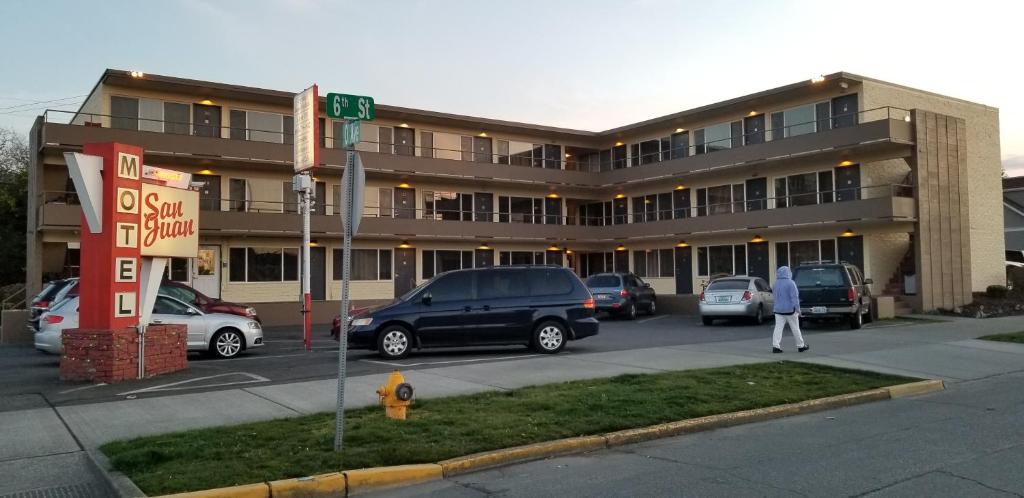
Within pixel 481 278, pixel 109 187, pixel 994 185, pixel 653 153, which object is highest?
pixel 653 153

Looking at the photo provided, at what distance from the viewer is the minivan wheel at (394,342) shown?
14.9 metres

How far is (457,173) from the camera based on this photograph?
34.7 meters

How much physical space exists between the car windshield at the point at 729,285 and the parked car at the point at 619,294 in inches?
151

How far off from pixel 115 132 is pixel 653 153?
2451 cm

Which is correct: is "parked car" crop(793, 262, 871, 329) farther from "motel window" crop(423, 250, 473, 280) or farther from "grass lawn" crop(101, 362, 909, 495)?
"motel window" crop(423, 250, 473, 280)

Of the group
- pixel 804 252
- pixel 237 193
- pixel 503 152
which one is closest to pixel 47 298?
pixel 237 193

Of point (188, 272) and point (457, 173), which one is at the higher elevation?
point (457, 173)

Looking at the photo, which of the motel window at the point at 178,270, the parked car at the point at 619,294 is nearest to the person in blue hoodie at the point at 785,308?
the parked car at the point at 619,294

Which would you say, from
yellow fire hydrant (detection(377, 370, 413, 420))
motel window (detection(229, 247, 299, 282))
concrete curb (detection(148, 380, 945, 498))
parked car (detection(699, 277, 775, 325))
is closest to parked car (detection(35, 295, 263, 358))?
yellow fire hydrant (detection(377, 370, 413, 420))

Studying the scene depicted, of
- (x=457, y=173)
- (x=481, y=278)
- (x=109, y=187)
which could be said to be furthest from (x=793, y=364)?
(x=457, y=173)

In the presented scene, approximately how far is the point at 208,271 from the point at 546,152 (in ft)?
59.5

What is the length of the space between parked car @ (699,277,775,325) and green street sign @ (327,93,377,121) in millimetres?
18936

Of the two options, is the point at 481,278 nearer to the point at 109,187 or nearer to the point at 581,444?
the point at 109,187

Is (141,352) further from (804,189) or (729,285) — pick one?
(804,189)
